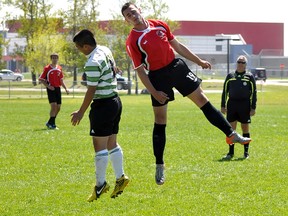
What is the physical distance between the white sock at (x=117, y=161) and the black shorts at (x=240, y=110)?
5874 mm

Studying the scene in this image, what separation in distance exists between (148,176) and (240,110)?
3.91m

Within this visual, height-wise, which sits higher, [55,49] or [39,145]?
[55,49]

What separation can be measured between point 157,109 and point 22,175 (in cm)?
378

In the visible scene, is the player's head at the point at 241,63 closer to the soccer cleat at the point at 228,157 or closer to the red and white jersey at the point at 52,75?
the soccer cleat at the point at 228,157

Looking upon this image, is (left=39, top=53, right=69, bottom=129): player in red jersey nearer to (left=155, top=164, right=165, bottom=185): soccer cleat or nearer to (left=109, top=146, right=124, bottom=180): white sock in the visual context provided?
(left=109, top=146, right=124, bottom=180): white sock

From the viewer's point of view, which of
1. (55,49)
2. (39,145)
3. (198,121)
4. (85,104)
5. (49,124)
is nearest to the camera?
(85,104)

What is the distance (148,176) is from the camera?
11.6 metres

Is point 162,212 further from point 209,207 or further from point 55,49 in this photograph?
point 55,49

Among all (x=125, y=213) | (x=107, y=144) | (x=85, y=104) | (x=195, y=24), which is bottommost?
(x=125, y=213)

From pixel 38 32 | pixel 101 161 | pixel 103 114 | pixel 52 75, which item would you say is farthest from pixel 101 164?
pixel 38 32

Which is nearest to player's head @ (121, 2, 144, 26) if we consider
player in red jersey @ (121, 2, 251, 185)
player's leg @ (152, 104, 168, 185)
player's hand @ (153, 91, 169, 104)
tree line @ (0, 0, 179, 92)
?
player in red jersey @ (121, 2, 251, 185)

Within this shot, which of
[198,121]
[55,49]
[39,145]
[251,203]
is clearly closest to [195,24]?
[55,49]

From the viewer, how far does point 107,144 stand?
9.38m

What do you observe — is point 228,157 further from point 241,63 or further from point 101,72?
point 101,72
